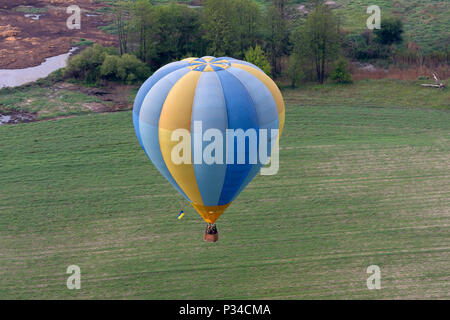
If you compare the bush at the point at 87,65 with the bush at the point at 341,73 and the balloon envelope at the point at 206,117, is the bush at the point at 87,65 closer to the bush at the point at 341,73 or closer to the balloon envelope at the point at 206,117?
the bush at the point at 341,73

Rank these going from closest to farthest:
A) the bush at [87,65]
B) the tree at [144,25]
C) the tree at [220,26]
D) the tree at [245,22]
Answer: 1. the bush at [87,65]
2. the tree at [220,26]
3. the tree at [245,22]
4. the tree at [144,25]

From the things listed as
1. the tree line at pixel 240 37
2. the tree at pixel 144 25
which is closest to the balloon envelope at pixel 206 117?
the tree line at pixel 240 37

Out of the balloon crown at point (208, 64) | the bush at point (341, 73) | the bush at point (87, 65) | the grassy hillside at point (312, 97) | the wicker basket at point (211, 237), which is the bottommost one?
the wicker basket at point (211, 237)

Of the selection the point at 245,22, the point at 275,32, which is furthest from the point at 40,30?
the point at 275,32

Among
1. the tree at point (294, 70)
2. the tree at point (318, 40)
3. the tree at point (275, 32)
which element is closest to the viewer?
the tree at point (294, 70)

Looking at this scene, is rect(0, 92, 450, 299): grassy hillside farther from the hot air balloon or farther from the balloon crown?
the balloon crown

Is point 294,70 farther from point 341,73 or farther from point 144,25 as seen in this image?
point 144,25
